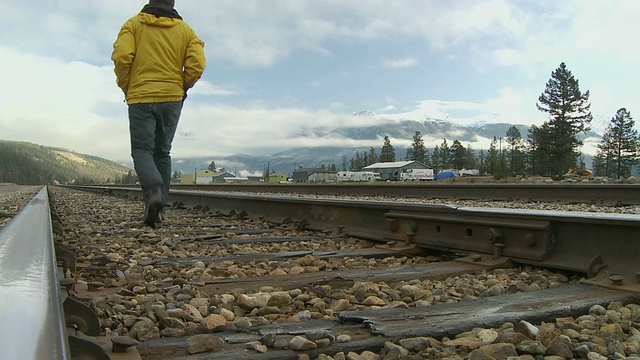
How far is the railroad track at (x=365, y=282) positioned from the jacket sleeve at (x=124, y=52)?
5.44 ft

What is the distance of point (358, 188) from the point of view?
13.9 meters

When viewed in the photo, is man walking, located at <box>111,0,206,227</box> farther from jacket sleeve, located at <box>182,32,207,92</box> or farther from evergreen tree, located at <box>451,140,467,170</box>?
evergreen tree, located at <box>451,140,467,170</box>

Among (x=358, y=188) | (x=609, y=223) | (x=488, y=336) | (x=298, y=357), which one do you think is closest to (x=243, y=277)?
(x=298, y=357)

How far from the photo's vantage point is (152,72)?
16.1ft

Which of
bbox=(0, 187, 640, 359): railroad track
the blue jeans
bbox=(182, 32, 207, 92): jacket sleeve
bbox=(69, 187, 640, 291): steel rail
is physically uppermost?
bbox=(182, 32, 207, 92): jacket sleeve

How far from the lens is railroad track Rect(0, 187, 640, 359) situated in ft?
5.00

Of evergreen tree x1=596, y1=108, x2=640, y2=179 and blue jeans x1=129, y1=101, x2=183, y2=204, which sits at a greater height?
evergreen tree x1=596, y1=108, x2=640, y2=179

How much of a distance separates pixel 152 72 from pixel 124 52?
1.02ft

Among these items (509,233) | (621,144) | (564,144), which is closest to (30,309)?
(509,233)

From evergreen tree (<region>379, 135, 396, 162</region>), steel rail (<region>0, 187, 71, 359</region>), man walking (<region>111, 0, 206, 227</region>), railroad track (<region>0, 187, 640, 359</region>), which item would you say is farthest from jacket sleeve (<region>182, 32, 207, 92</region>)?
evergreen tree (<region>379, 135, 396, 162</region>)

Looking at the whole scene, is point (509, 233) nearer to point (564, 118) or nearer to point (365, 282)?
point (365, 282)

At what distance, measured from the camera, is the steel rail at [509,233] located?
7.83ft

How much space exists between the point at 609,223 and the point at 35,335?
248 cm

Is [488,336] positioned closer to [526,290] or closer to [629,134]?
[526,290]
